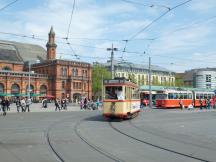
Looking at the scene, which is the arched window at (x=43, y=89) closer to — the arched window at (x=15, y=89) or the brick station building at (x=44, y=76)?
the brick station building at (x=44, y=76)

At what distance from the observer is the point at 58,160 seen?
401 inches

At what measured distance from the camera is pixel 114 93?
25250mm

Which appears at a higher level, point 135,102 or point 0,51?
point 0,51

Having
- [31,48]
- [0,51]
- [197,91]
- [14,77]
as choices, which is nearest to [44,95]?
[14,77]

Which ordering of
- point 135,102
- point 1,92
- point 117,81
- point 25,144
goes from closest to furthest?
point 25,144 < point 117,81 < point 135,102 < point 1,92

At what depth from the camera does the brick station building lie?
101 meters

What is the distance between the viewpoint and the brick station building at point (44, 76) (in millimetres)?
101125

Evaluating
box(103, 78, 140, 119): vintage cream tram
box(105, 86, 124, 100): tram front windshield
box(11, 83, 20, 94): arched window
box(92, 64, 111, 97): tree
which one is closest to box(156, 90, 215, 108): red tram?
box(103, 78, 140, 119): vintage cream tram

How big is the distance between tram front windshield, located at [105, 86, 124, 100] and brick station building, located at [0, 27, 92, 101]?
75.7 m

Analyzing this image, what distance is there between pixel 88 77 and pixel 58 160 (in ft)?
341

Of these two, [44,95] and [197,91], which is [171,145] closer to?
[197,91]

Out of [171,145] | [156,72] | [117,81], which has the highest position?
[156,72]

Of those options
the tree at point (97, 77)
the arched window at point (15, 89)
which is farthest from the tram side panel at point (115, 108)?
the tree at point (97, 77)

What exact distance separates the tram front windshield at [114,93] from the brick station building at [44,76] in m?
75.7
